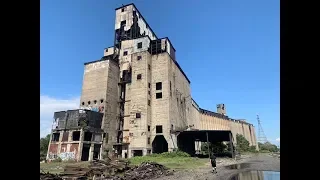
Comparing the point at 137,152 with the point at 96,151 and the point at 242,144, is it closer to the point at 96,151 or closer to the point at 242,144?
the point at 96,151

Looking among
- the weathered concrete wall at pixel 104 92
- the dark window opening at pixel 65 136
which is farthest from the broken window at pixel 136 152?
the dark window opening at pixel 65 136

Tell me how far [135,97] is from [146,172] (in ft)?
100

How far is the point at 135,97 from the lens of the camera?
51.3 meters

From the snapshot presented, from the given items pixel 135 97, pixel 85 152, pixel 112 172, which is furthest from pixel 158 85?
pixel 112 172

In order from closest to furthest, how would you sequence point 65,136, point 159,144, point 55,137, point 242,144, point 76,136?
point 76,136
point 65,136
point 55,137
point 159,144
point 242,144

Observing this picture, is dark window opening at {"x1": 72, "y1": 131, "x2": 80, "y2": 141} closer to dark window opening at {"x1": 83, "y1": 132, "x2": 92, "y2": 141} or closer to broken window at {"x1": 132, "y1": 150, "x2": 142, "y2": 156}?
dark window opening at {"x1": 83, "y1": 132, "x2": 92, "y2": 141}

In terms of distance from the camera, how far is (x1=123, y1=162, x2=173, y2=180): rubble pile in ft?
66.3

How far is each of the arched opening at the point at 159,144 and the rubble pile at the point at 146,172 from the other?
25.6m

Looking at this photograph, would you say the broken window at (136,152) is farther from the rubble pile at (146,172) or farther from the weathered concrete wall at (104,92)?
the rubble pile at (146,172)

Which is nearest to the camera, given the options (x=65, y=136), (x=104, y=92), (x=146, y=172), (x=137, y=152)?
(x=146, y=172)

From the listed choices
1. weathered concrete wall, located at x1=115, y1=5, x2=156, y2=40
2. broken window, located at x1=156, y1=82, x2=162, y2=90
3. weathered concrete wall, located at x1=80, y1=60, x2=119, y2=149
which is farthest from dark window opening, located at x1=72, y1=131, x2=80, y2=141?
weathered concrete wall, located at x1=115, y1=5, x2=156, y2=40
